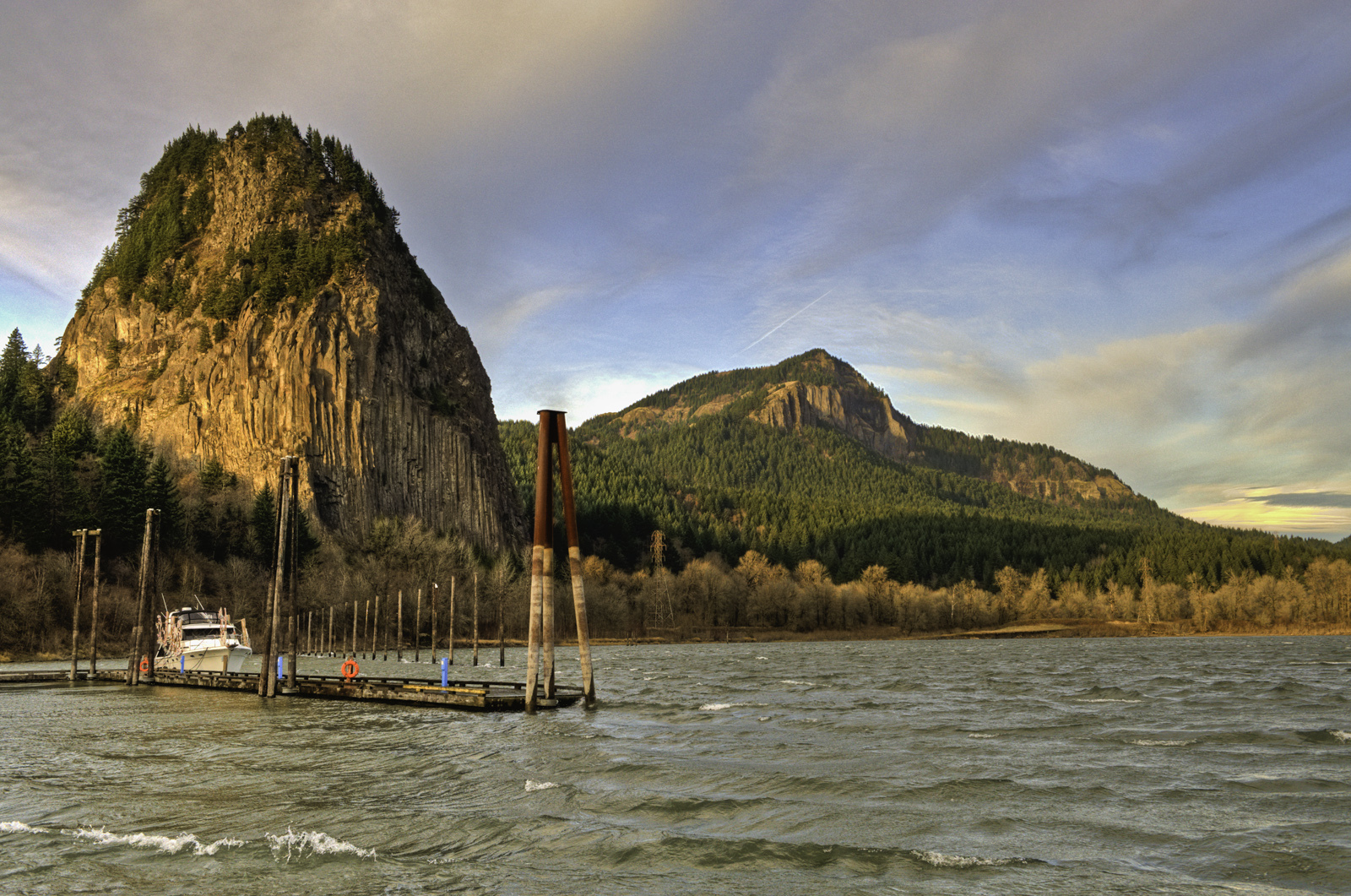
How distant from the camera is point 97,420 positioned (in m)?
152

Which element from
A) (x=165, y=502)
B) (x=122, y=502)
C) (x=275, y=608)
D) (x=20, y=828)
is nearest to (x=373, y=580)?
(x=165, y=502)

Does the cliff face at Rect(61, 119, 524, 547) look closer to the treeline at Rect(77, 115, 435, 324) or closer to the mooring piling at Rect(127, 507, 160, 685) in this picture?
the treeline at Rect(77, 115, 435, 324)

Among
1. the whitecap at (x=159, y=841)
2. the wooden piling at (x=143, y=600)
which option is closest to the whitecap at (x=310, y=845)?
the whitecap at (x=159, y=841)

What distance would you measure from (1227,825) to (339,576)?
114m

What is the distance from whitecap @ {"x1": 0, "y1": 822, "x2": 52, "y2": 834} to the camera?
51.7 ft

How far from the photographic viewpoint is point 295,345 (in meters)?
145

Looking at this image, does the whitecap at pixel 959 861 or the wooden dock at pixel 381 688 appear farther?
the wooden dock at pixel 381 688

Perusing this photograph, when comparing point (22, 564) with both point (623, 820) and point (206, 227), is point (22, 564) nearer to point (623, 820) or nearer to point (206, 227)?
Answer: point (623, 820)

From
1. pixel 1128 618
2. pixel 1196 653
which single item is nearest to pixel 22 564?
pixel 1196 653

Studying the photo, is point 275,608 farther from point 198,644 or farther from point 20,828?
point 20,828

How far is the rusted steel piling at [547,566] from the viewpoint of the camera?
115 ft

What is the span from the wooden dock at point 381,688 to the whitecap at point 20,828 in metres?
21.8

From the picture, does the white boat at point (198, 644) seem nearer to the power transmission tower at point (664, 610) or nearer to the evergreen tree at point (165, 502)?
the evergreen tree at point (165, 502)

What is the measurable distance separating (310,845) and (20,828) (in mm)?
5417
